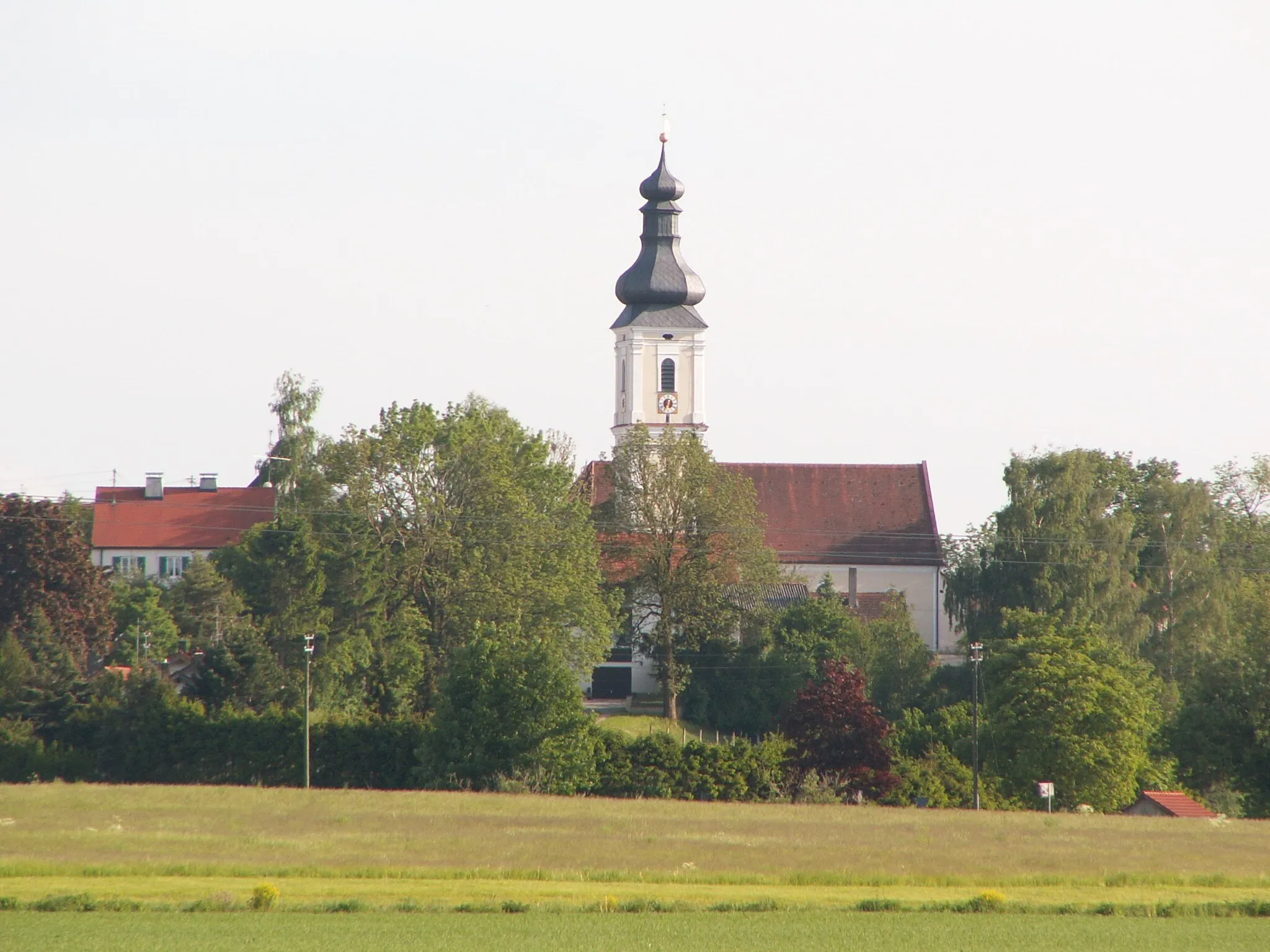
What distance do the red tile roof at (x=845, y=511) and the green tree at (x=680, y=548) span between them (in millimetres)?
9693

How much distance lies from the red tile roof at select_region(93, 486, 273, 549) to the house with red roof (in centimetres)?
3

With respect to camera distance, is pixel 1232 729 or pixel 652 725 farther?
pixel 652 725

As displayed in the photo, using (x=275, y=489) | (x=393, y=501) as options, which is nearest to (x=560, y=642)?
(x=393, y=501)

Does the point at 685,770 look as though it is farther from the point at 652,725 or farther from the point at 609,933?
the point at 609,933

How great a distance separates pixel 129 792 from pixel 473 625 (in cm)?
1687

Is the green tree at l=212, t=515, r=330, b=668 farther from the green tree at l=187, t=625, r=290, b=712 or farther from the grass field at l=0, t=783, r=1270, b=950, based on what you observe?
the grass field at l=0, t=783, r=1270, b=950

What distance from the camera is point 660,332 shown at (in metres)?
84.1

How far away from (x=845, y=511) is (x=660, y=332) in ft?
38.3

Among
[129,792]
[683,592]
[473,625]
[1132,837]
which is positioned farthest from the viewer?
[683,592]

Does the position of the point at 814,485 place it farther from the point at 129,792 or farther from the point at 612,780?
the point at 129,792

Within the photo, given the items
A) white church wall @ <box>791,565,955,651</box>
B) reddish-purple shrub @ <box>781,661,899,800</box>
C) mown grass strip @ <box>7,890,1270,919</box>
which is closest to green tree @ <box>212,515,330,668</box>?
reddish-purple shrub @ <box>781,661,899,800</box>

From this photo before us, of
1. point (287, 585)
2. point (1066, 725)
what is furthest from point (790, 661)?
point (287, 585)

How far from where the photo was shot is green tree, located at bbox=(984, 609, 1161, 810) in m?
47.9

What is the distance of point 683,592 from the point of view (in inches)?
2611
